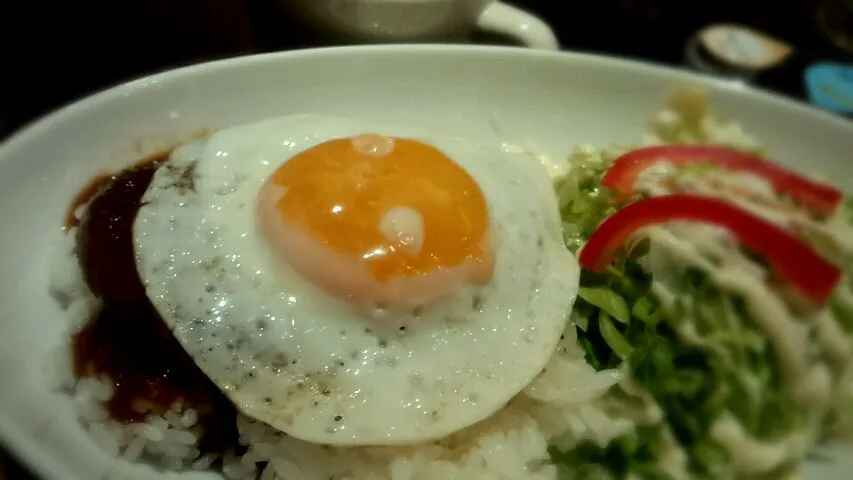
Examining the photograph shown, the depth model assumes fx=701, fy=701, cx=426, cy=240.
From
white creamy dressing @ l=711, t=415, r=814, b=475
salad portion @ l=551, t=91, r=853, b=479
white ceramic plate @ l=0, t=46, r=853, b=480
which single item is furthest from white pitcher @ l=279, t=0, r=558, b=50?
white creamy dressing @ l=711, t=415, r=814, b=475

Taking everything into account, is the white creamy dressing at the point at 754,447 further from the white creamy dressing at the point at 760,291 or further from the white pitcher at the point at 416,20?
the white pitcher at the point at 416,20

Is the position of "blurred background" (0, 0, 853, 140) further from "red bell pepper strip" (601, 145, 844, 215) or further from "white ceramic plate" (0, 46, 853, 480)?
"red bell pepper strip" (601, 145, 844, 215)

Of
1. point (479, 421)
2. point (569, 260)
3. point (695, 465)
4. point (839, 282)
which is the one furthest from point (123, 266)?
point (839, 282)

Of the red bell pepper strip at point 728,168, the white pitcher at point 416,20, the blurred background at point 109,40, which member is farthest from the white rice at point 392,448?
the white pitcher at point 416,20

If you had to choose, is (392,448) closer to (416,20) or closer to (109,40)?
(416,20)

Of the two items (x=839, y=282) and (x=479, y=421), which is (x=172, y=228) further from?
(x=839, y=282)

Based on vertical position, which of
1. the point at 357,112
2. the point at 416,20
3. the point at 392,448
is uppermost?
the point at 416,20

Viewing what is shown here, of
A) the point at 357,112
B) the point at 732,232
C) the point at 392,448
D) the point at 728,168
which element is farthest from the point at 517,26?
the point at 392,448
